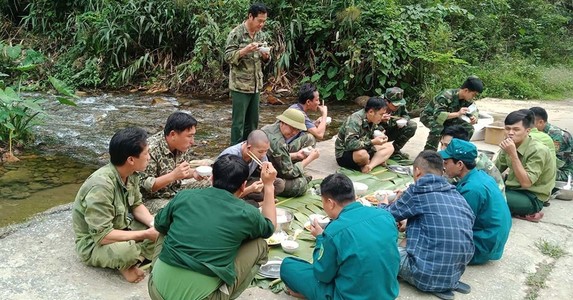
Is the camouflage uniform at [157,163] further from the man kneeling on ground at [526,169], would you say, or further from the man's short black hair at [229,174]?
the man kneeling on ground at [526,169]

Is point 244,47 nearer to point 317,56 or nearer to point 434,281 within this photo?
point 434,281

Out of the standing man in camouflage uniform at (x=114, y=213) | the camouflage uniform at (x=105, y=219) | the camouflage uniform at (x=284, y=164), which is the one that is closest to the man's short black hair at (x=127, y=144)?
the standing man in camouflage uniform at (x=114, y=213)

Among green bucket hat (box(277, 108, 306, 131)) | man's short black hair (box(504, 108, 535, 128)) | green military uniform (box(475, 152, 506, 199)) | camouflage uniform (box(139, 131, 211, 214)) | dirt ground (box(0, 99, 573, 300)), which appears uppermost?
man's short black hair (box(504, 108, 535, 128))

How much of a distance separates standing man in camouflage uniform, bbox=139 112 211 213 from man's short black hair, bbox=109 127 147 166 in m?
0.71

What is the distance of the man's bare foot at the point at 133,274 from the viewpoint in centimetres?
331

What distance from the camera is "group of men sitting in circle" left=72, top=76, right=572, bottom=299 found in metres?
2.66

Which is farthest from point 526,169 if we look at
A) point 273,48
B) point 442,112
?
point 273,48

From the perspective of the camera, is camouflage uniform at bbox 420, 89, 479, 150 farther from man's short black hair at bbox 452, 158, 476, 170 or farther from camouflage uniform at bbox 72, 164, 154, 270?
camouflage uniform at bbox 72, 164, 154, 270

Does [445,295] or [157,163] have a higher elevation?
[157,163]

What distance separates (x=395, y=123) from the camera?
6312mm

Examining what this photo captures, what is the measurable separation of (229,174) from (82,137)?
5.60 m

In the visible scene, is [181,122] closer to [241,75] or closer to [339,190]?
[339,190]

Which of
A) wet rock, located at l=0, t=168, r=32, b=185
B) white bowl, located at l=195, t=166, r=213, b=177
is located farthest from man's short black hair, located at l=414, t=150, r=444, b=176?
wet rock, located at l=0, t=168, r=32, b=185

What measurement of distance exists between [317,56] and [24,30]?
28.2 ft
